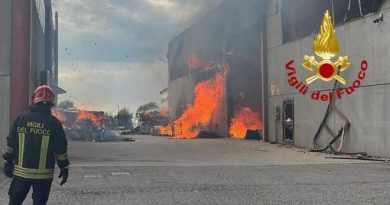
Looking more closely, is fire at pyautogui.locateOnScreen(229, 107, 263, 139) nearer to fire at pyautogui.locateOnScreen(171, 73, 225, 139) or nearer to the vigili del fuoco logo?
fire at pyautogui.locateOnScreen(171, 73, 225, 139)

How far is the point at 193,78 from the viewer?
136 ft

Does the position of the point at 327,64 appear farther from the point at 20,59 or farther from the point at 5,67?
the point at 5,67

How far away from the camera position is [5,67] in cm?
1308

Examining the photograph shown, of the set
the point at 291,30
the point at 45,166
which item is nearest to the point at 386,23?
the point at 291,30

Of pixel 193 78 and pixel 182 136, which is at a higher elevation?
pixel 193 78

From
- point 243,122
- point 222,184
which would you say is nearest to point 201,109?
point 243,122

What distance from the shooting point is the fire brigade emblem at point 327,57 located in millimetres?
18469

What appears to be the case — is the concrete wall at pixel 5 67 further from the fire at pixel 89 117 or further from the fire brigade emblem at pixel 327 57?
the fire at pixel 89 117

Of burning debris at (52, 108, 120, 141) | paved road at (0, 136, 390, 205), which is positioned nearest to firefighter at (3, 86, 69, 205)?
paved road at (0, 136, 390, 205)

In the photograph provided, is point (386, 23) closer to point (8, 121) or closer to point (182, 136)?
point (8, 121)

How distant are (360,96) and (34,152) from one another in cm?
1442

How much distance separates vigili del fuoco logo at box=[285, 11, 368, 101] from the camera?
59.1 ft

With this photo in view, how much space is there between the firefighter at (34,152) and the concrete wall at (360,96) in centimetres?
1319

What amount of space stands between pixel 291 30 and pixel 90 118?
17548 mm
